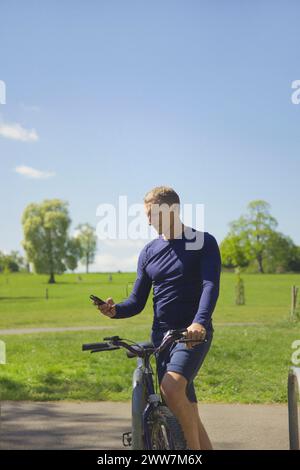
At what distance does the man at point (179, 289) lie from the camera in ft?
12.5

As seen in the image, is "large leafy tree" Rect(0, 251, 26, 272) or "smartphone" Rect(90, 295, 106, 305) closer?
"smartphone" Rect(90, 295, 106, 305)

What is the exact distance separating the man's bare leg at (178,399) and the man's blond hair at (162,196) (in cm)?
96

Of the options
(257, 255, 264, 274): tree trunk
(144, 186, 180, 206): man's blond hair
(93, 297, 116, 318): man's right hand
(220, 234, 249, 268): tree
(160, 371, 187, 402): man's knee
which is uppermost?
(220, 234, 249, 268): tree

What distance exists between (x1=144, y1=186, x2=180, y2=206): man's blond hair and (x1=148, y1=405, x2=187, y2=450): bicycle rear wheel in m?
1.15

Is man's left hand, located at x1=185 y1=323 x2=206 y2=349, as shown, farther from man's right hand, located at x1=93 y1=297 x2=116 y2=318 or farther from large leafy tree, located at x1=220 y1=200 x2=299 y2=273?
large leafy tree, located at x1=220 y1=200 x2=299 y2=273

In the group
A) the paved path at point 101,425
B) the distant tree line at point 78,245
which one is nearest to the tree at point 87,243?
the distant tree line at point 78,245

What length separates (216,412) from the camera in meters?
7.20

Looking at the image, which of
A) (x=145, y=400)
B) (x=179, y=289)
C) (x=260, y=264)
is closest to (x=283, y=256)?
(x=260, y=264)

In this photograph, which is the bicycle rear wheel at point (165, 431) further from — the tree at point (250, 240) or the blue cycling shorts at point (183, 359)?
the tree at point (250, 240)

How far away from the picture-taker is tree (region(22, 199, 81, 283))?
54.1m

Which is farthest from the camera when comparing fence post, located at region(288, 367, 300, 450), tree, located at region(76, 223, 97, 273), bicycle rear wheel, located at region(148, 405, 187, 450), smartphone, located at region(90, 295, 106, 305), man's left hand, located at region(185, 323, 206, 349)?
tree, located at region(76, 223, 97, 273)

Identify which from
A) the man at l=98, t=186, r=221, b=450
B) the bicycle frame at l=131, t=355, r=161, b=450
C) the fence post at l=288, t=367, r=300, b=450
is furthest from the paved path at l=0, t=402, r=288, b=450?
the bicycle frame at l=131, t=355, r=161, b=450

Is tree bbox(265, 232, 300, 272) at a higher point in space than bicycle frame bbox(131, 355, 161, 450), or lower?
higher
